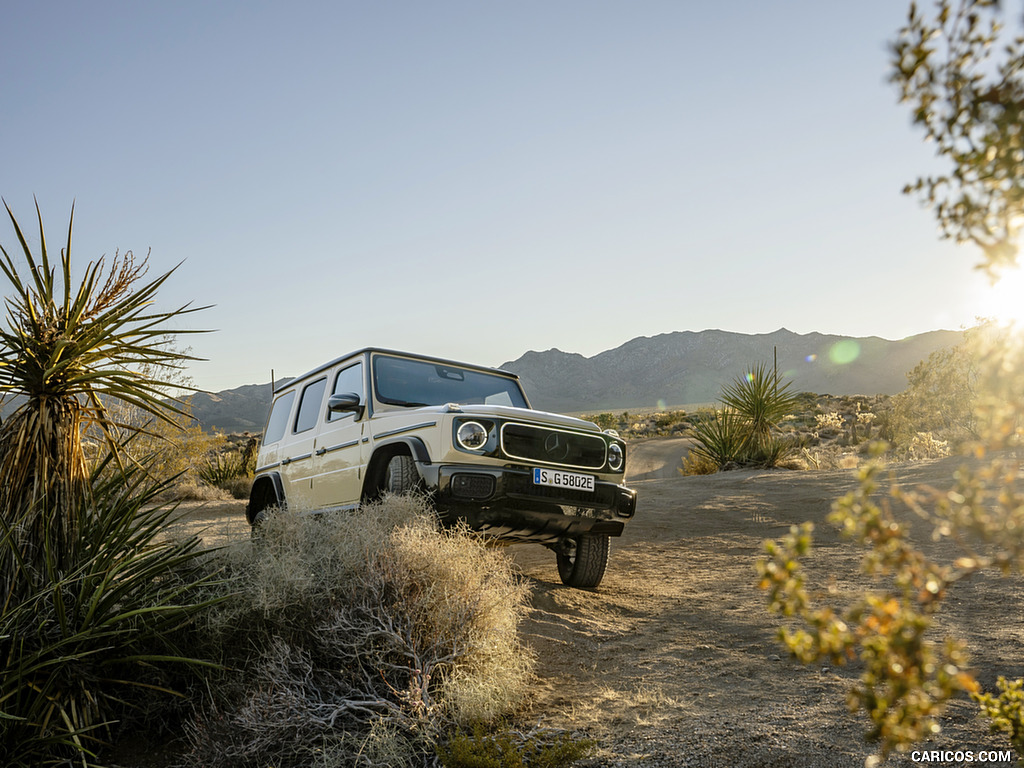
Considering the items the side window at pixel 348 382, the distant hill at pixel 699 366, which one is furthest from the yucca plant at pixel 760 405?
the distant hill at pixel 699 366

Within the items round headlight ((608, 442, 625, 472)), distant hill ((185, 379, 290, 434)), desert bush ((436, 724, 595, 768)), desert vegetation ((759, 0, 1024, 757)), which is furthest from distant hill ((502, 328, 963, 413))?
desert vegetation ((759, 0, 1024, 757))

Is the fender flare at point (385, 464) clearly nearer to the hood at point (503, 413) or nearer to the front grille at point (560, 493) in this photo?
the hood at point (503, 413)

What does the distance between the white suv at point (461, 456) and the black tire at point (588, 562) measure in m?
0.01

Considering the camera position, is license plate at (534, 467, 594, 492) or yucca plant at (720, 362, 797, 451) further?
yucca plant at (720, 362, 797, 451)

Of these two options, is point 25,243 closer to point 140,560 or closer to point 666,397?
point 140,560

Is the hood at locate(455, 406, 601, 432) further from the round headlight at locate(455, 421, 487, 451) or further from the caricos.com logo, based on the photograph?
the caricos.com logo

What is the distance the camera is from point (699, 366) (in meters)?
125

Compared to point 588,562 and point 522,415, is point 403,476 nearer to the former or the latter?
point 522,415

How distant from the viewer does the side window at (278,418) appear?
26.9ft

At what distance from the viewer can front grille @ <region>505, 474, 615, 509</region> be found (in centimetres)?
536

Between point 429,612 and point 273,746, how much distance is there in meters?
1.01

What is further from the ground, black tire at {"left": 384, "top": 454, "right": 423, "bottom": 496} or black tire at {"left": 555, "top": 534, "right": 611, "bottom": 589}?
black tire at {"left": 384, "top": 454, "right": 423, "bottom": 496}

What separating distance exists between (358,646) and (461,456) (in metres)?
1.77

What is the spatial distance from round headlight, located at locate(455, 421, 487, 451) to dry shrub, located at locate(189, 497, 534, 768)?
807 mm
